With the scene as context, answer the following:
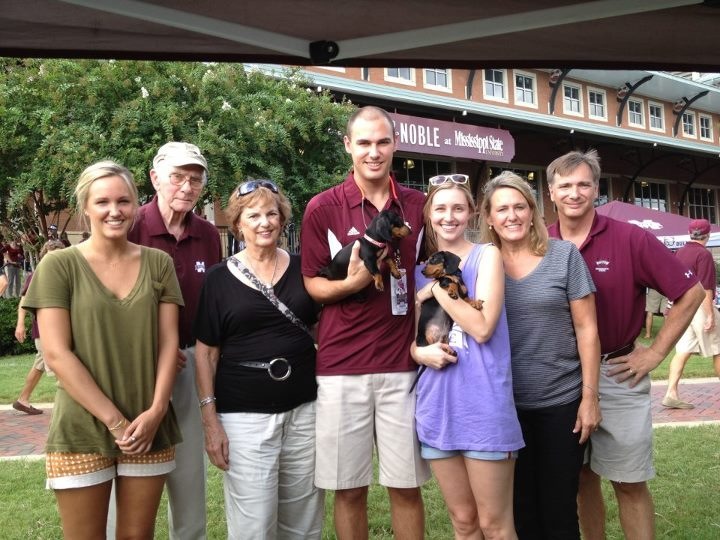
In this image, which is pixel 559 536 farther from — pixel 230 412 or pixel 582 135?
pixel 582 135

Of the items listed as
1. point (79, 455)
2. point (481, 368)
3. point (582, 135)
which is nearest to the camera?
point (79, 455)

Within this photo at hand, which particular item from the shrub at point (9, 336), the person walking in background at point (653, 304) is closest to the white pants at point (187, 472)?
the shrub at point (9, 336)

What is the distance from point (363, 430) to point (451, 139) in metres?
14.9

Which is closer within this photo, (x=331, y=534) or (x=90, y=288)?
(x=90, y=288)

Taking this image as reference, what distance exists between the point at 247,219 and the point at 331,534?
232cm

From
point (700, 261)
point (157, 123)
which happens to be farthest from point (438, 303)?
point (157, 123)

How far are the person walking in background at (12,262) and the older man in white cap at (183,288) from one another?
14399 mm

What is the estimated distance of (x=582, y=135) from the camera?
22.0m

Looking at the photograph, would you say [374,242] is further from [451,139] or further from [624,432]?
[451,139]

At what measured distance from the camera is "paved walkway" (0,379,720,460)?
687 cm

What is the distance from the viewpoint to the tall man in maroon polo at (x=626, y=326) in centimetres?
336

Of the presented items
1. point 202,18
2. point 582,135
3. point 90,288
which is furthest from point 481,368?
point 582,135

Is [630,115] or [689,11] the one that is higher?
[630,115]

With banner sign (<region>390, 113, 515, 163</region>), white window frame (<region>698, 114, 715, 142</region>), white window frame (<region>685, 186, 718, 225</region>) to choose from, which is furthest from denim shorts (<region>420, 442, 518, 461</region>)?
white window frame (<region>698, 114, 715, 142</region>)
